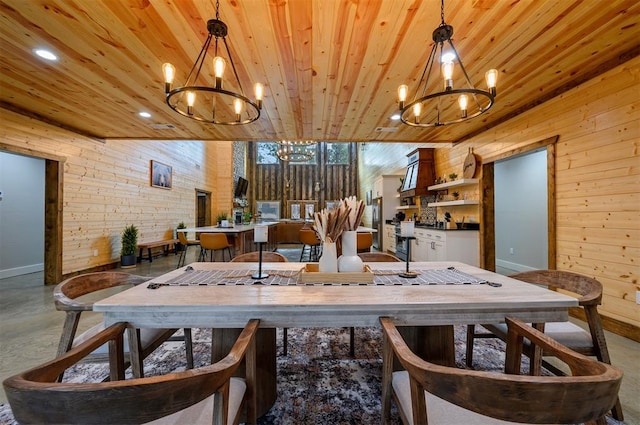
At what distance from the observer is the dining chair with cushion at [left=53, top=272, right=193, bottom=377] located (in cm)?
138

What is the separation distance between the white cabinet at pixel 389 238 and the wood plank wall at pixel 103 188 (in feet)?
20.1

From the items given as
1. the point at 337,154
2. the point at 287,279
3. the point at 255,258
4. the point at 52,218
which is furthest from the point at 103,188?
the point at 337,154

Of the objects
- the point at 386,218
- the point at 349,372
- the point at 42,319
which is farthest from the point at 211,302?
the point at 386,218

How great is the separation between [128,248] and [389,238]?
20.2 feet

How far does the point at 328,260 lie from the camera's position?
5.43ft

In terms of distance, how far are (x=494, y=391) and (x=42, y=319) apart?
4201mm

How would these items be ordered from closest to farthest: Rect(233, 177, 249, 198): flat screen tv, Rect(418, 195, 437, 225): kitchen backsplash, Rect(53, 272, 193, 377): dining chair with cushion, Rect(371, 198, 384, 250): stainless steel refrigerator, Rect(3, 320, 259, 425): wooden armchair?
1. Rect(3, 320, 259, 425): wooden armchair
2. Rect(53, 272, 193, 377): dining chair with cushion
3. Rect(418, 195, 437, 225): kitchen backsplash
4. Rect(371, 198, 384, 250): stainless steel refrigerator
5. Rect(233, 177, 249, 198): flat screen tv

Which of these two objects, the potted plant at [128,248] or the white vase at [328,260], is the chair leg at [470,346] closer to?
the white vase at [328,260]

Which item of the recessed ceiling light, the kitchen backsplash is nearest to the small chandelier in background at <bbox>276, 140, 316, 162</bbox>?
the kitchen backsplash

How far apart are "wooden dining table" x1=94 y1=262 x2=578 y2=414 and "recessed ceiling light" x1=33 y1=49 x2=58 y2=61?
254 centimetres

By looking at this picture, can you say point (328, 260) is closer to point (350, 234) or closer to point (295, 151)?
point (350, 234)

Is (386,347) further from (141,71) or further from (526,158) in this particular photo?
(526,158)

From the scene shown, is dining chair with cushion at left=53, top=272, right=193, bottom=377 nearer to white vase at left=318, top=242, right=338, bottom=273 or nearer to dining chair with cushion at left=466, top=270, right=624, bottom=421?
white vase at left=318, top=242, right=338, bottom=273

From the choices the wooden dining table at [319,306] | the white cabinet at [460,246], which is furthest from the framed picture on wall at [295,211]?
the wooden dining table at [319,306]
